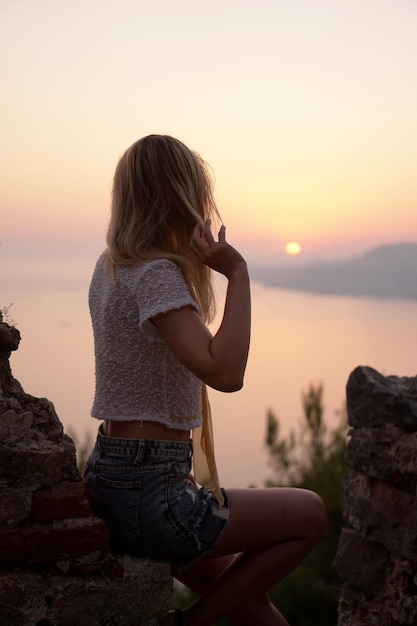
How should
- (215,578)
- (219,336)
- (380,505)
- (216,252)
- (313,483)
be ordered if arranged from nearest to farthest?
(219,336), (216,252), (215,578), (380,505), (313,483)

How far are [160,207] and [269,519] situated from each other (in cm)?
105

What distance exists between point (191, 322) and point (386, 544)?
1607 mm

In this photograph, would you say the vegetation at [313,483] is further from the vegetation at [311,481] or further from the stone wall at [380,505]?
the stone wall at [380,505]

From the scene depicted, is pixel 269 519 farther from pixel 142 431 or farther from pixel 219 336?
pixel 219 336

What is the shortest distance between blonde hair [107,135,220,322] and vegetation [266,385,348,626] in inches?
151

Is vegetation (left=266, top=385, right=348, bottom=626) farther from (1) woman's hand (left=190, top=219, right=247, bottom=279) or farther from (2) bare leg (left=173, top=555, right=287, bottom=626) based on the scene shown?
(1) woman's hand (left=190, top=219, right=247, bottom=279)

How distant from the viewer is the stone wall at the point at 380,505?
10.6ft

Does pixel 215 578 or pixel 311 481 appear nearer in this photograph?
pixel 215 578

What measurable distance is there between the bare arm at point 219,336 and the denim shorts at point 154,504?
0.31 metres

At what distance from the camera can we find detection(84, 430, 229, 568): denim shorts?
92.5 inches

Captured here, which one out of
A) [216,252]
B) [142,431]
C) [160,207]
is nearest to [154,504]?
[142,431]

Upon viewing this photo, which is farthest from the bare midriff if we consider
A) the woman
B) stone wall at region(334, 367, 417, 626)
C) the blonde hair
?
stone wall at region(334, 367, 417, 626)

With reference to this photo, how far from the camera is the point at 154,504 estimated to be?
2.35 m

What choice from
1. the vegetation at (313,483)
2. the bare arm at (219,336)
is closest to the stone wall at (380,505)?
the bare arm at (219,336)
